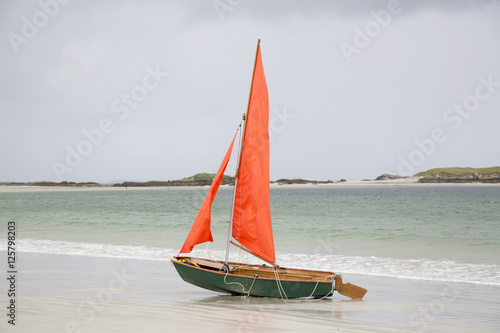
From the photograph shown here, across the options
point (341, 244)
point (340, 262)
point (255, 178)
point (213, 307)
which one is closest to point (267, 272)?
point (213, 307)

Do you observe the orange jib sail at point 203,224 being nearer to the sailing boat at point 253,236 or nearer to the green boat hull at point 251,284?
the sailing boat at point 253,236

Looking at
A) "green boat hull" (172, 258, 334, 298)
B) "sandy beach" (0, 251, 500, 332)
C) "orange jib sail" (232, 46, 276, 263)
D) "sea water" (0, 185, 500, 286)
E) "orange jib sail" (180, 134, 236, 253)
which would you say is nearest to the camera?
"sandy beach" (0, 251, 500, 332)

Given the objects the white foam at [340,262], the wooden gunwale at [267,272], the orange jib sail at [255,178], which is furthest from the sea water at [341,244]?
the orange jib sail at [255,178]

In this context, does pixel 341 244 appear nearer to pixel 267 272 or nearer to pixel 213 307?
pixel 267 272

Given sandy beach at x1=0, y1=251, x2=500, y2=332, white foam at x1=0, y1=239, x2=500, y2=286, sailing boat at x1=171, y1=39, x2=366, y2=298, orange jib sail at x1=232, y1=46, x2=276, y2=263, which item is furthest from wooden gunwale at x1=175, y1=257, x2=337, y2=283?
white foam at x1=0, y1=239, x2=500, y2=286

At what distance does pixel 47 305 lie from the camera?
10.7 metres

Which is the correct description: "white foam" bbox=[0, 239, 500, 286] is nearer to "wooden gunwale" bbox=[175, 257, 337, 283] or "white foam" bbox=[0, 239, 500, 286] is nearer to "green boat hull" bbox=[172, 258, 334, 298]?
"wooden gunwale" bbox=[175, 257, 337, 283]

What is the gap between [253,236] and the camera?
1338cm

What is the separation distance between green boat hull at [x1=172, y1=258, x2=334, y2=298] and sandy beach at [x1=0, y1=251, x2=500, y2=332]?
228 millimetres

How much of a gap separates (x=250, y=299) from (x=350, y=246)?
1238cm

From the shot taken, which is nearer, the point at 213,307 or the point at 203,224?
the point at 213,307

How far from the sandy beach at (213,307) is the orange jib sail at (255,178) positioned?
166 cm

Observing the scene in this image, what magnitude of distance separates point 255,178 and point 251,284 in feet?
8.78

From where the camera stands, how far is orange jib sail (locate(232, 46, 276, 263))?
13055mm
